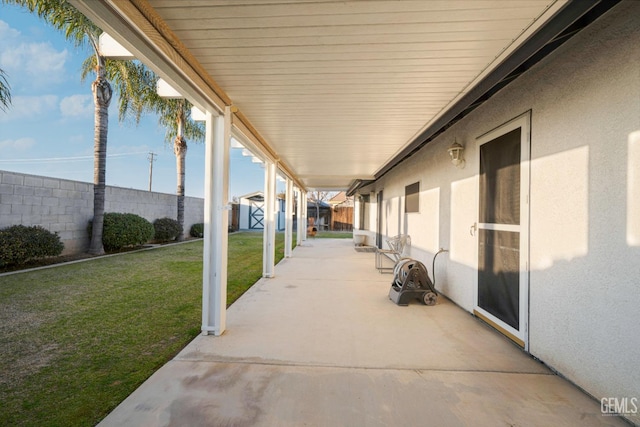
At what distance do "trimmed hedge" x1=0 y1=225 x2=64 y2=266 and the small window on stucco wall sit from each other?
27.6 feet

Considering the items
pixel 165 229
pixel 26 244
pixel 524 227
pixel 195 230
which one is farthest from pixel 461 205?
pixel 195 230

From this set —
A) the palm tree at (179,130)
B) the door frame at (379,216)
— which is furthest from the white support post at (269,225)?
the palm tree at (179,130)

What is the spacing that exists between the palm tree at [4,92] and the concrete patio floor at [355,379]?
16.3ft

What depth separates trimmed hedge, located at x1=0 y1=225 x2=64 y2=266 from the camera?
5.79m

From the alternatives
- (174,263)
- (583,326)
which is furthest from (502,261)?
(174,263)

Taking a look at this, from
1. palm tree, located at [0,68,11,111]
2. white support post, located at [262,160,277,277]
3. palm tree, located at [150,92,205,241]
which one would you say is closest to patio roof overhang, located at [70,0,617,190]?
white support post, located at [262,160,277,277]

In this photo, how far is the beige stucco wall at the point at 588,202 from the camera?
71.7 inches

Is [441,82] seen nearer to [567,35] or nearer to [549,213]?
[567,35]

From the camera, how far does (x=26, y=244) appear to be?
6164mm

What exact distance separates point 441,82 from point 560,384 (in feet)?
9.18

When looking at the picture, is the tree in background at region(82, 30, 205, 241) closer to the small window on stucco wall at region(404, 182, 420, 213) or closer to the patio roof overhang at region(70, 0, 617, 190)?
the patio roof overhang at region(70, 0, 617, 190)

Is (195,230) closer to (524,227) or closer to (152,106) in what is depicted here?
(152,106)

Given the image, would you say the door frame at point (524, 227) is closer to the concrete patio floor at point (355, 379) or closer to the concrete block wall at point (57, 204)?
the concrete patio floor at point (355, 379)

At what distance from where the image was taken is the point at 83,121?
2238 centimetres
